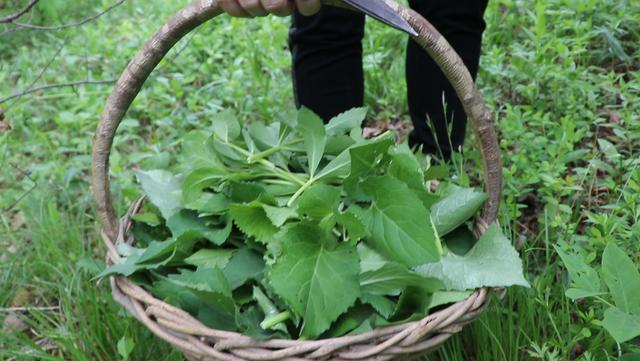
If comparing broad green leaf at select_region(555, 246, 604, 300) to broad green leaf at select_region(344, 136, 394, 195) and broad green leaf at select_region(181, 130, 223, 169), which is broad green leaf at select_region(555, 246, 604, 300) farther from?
broad green leaf at select_region(181, 130, 223, 169)

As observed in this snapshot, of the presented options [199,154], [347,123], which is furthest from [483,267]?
[199,154]

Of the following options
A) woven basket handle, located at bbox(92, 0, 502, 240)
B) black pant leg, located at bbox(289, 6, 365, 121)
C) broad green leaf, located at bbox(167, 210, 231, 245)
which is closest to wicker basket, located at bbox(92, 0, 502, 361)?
woven basket handle, located at bbox(92, 0, 502, 240)

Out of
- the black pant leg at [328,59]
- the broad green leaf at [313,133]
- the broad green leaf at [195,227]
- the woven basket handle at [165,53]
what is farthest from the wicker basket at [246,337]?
the black pant leg at [328,59]

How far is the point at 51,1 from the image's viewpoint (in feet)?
5.50

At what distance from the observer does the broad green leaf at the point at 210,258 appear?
1.02 meters

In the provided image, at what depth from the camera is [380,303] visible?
93cm

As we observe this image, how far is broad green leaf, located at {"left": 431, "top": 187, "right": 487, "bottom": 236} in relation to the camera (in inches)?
41.2

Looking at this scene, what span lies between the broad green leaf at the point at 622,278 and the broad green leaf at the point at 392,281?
249mm

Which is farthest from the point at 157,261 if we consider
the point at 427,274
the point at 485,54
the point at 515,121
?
the point at 485,54

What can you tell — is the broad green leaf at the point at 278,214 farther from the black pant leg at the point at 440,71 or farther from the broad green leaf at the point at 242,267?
the black pant leg at the point at 440,71

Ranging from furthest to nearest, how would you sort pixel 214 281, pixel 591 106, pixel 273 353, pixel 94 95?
pixel 94 95
pixel 591 106
pixel 214 281
pixel 273 353

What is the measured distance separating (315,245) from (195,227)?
0.84 feet

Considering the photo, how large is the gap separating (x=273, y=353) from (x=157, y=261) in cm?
30

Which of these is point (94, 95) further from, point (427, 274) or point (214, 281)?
point (427, 274)
